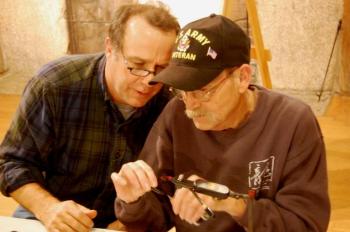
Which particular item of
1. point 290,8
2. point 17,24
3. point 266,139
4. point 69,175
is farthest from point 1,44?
point 266,139

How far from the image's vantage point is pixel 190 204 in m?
1.00

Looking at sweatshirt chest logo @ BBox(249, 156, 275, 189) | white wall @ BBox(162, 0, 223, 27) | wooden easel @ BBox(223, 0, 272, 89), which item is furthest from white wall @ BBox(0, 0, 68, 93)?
sweatshirt chest logo @ BBox(249, 156, 275, 189)

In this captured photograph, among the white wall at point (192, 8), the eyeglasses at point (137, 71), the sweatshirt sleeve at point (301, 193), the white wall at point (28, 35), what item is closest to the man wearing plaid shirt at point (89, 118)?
the eyeglasses at point (137, 71)

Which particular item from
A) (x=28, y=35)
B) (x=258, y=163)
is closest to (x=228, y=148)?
(x=258, y=163)

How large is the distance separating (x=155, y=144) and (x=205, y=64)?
0.99ft

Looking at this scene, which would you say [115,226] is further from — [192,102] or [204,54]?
[204,54]

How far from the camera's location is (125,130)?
4.97ft

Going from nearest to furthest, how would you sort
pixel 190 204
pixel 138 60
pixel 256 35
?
pixel 190 204
pixel 138 60
pixel 256 35

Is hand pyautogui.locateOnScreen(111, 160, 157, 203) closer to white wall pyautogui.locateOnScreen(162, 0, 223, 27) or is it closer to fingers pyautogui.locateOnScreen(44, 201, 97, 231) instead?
fingers pyautogui.locateOnScreen(44, 201, 97, 231)

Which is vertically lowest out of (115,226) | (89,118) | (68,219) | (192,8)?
(115,226)

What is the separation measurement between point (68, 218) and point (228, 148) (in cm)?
47

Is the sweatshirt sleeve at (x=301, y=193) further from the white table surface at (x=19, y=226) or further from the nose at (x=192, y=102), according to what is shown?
the white table surface at (x=19, y=226)

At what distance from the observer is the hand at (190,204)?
0.99 metres

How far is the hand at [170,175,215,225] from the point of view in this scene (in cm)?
99
